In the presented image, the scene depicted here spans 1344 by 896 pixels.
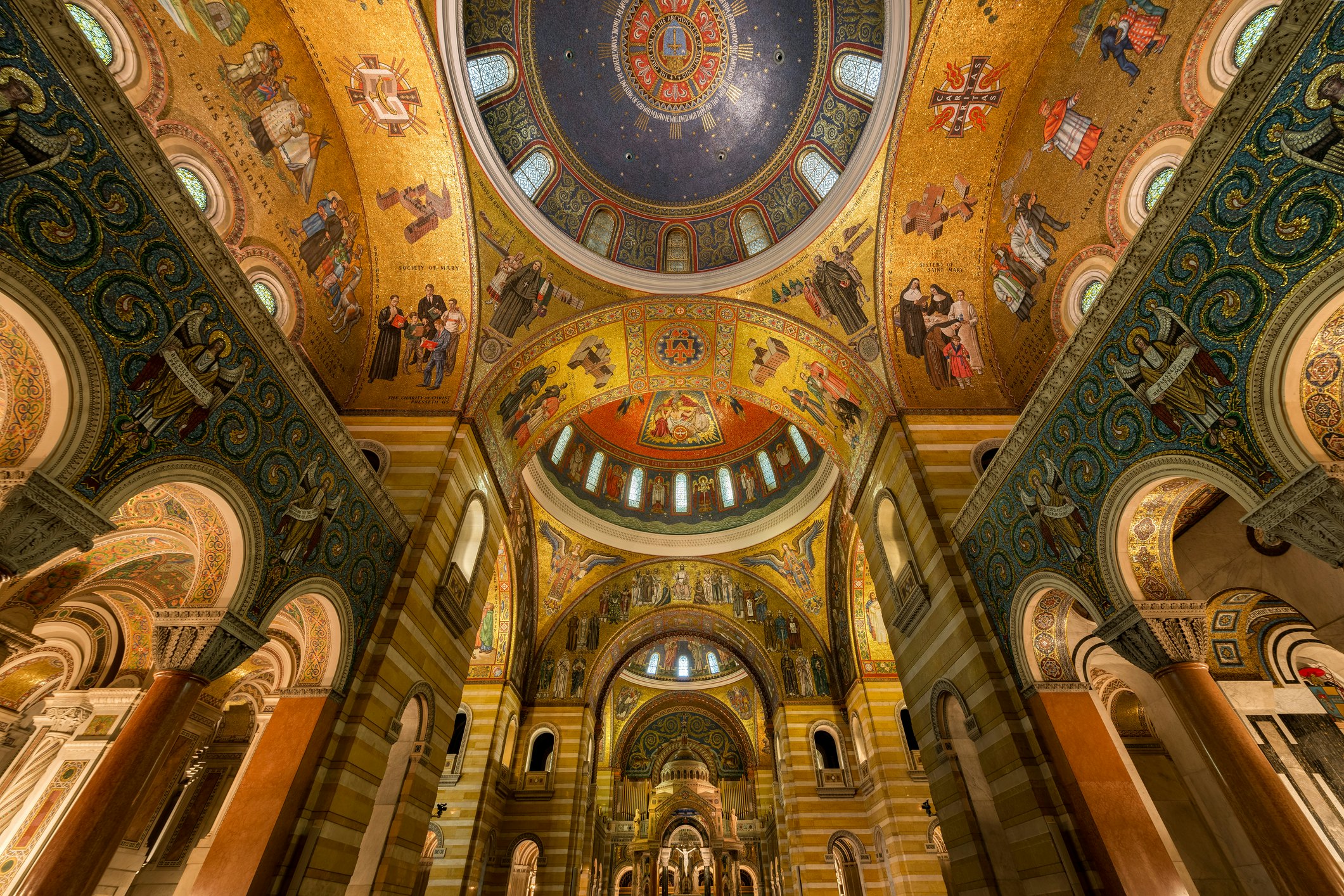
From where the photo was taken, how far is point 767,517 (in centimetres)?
2164

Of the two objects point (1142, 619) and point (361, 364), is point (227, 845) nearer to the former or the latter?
point (361, 364)

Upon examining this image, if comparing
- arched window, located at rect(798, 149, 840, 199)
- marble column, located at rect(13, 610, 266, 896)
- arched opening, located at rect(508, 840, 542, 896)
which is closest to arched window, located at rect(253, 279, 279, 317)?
marble column, located at rect(13, 610, 266, 896)

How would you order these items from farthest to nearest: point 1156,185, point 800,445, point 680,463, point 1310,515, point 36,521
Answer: point 680,463 → point 800,445 → point 1156,185 → point 1310,515 → point 36,521

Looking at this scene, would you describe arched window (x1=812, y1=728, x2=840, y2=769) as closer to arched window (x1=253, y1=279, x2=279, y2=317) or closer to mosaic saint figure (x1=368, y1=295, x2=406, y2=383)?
mosaic saint figure (x1=368, y1=295, x2=406, y2=383)

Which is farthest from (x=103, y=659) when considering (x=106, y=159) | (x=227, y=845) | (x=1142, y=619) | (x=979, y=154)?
(x=979, y=154)

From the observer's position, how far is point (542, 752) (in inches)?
836

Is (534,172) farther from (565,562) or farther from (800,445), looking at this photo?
(565,562)

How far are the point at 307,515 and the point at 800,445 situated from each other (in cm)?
1664

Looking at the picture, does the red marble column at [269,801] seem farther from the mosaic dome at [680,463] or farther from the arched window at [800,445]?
the arched window at [800,445]

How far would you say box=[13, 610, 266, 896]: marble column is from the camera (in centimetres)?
494

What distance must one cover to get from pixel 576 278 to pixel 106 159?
8.72 m

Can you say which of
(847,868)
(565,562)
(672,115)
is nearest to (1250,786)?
(672,115)

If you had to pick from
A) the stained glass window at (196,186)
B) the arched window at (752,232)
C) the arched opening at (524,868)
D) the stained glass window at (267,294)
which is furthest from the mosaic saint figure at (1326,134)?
the arched opening at (524,868)

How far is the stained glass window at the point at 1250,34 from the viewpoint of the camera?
282 inches
